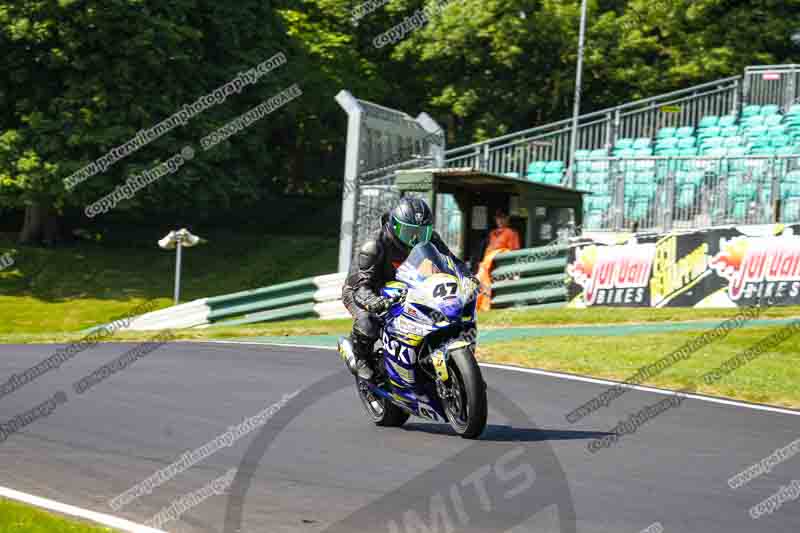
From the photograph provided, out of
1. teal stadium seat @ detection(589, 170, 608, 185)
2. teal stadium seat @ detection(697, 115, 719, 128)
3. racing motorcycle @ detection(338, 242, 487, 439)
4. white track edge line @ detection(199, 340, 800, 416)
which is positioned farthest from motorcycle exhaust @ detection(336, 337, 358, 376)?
teal stadium seat @ detection(697, 115, 719, 128)

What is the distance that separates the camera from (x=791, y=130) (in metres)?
24.9

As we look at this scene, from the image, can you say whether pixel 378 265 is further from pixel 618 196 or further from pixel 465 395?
pixel 618 196

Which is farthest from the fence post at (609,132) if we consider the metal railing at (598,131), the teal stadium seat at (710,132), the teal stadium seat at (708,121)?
the teal stadium seat at (708,121)

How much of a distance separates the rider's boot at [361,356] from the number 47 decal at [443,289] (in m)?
1.12

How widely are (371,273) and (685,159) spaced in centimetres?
1344

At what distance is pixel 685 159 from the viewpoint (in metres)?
21.4

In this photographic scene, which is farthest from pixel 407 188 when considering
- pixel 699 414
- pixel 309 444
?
pixel 309 444

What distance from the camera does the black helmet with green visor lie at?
8859mm

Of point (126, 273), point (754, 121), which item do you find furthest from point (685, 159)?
point (126, 273)

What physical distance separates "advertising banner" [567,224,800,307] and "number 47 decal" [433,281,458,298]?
10605 mm

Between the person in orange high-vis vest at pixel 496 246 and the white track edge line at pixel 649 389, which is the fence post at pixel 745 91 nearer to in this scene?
the person in orange high-vis vest at pixel 496 246

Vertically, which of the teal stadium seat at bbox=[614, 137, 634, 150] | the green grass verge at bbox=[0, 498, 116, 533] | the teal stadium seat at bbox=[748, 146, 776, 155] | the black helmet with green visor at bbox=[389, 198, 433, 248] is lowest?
the green grass verge at bbox=[0, 498, 116, 533]

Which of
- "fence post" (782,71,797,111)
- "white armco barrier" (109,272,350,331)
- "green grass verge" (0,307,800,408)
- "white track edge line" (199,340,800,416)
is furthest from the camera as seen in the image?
"fence post" (782,71,797,111)

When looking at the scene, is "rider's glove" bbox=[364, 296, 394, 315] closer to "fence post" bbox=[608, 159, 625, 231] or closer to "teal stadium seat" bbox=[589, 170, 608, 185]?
"fence post" bbox=[608, 159, 625, 231]
